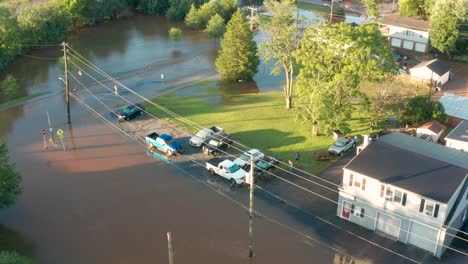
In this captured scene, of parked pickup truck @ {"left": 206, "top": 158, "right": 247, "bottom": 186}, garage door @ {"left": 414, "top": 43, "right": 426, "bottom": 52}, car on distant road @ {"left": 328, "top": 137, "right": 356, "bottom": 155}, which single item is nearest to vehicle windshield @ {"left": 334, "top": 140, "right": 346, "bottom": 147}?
car on distant road @ {"left": 328, "top": 137, "right": 356, "bottom": 155}

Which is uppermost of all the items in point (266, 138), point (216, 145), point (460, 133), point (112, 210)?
point (460, 133)

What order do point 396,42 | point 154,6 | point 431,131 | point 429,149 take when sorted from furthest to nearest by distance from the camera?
point 154,6 → point 396,42 → point 431,131 → point 429,149

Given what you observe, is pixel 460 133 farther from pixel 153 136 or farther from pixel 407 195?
pixel 153 136

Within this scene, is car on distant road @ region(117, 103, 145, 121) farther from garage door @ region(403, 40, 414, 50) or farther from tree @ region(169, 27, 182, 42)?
garage door @ region(403, 40, 414, 50)

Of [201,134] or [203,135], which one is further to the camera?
[201,134]

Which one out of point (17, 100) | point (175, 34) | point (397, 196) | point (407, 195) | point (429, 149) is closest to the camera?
point (407, 195)

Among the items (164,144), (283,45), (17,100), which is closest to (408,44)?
(283,45)
